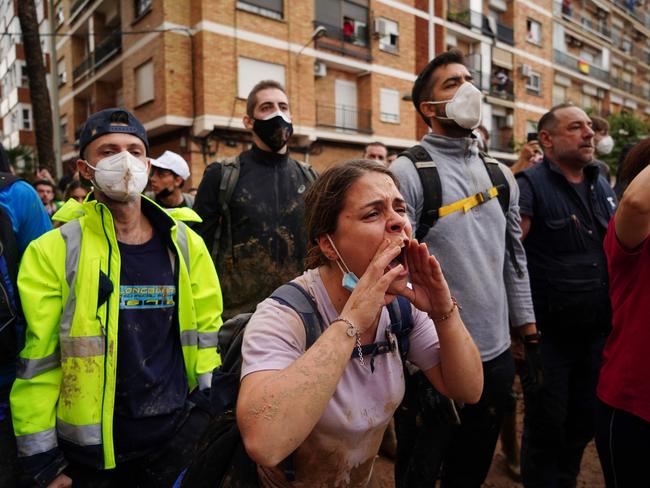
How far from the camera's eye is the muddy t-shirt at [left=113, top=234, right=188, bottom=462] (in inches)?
85.4

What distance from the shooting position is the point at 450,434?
8.47 feet

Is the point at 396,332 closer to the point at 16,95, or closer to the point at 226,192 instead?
the point at 226,192

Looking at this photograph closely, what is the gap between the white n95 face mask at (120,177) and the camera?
232 centimetres

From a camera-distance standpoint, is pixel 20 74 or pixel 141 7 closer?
pixel 141 7

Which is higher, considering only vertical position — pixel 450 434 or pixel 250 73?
pixel 250 73

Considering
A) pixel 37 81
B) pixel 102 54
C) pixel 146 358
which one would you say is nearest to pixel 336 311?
pixel 146 358

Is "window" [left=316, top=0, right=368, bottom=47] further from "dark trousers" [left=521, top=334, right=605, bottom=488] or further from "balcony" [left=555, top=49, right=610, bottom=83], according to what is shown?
"dark trousers" [left=521, top=334, right=605, bottom=488]

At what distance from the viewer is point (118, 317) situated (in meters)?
2.17

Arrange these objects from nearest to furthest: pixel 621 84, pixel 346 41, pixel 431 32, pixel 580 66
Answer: pixel 346 41 → pixel 431 32 → pixel 580 66 → pixel 621 84

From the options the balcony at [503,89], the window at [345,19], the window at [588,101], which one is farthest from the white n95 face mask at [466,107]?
the window at [588,101]

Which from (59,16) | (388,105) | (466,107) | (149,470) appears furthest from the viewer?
(59,16)

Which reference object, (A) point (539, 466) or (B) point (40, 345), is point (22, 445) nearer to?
(B) point (40, 345)

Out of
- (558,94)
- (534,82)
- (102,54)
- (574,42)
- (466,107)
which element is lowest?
(466,107)

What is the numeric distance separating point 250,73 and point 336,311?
663 inches
